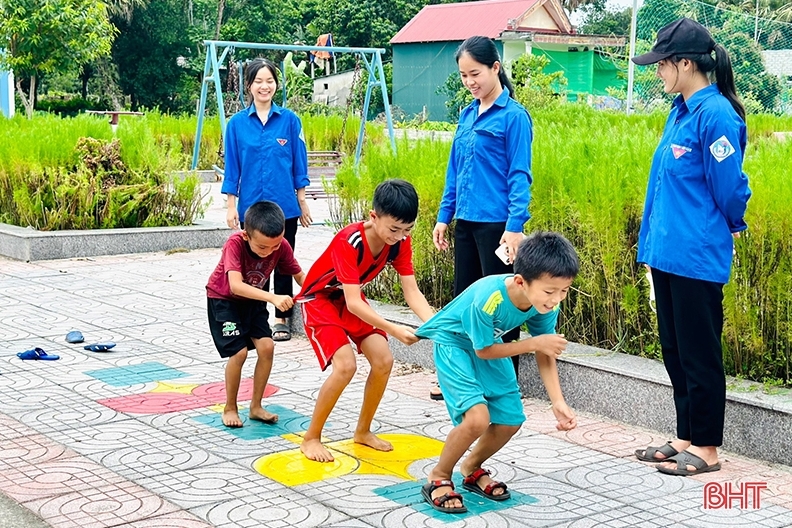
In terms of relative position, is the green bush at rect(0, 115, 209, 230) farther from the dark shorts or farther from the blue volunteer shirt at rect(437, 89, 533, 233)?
the blue volunteer shirt at rect(437, 89, 533, 233)

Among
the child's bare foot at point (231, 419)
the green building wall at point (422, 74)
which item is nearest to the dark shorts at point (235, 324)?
the child's bare foot at point (231, 419)

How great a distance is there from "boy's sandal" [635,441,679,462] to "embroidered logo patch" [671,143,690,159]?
1.36 metres

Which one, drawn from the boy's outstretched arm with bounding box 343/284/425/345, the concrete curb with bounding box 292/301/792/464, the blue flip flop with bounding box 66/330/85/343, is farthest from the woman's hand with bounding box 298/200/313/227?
the boy's outstretched arm with bounding box 343/284/425/345

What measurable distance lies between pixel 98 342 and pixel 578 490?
4.09 meters

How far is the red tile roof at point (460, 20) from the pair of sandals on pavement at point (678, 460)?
135 feet

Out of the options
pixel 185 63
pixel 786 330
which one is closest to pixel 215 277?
pixel 786 330

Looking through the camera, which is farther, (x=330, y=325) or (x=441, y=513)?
(x=330, y=325)

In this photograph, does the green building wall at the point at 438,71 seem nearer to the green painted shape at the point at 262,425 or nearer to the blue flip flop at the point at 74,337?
the blue flip flop at the point at 74,337

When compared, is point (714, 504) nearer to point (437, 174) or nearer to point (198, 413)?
point (198, 413)

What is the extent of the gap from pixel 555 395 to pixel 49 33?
65.7 feet

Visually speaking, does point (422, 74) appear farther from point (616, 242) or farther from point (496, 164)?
point (496, 164)

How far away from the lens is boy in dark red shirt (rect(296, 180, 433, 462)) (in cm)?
467

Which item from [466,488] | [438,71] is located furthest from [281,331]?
[438,71]

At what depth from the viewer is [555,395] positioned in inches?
157
